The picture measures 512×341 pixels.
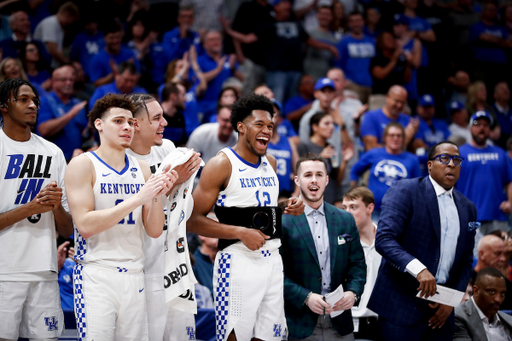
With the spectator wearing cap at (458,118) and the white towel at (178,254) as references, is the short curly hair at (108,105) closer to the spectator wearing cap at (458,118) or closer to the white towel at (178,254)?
the white towel at (178,254)

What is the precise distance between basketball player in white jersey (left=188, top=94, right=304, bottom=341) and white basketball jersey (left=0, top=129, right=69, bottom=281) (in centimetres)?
110

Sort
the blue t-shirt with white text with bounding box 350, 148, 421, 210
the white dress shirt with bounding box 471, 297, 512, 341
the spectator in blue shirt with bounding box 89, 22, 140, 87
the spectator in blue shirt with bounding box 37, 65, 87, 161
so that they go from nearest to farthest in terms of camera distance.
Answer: the white dress shirt with bounding box 471, 297, 512, 341 → the blue t-shirt with white text with bounding box 350, 148, 421, 210 → the spectator in blue shirt with bounding box 37, 65, 87, 161 → the spectator in blue shirt with bounding box 89, 22, 140, 87

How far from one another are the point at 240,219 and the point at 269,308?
0.71 meters

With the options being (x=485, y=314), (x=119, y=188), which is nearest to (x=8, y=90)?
(x=119, y=188)

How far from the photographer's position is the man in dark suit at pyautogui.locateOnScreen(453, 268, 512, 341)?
212 inches

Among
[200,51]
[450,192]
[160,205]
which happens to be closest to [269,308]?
[160,205]

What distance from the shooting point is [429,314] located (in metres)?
4.87

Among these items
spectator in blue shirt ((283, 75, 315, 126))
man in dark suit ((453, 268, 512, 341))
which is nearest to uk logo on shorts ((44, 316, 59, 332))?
man in dark suit ((453, 268, 512, 341))

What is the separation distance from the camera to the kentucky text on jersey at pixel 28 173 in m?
4.25

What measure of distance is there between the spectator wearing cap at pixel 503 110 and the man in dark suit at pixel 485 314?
6301 mm

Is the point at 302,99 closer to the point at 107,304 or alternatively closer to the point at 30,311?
the point at 30,311

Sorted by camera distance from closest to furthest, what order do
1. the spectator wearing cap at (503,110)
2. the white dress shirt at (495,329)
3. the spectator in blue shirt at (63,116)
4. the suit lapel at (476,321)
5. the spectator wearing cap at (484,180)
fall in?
the suit lapel at (476,321) → the white dress shirt at (495,329) → the spectator in blue shirt at (63,116) → the spectator wearing cap at (484,180) → the spectator wearing cap at (503,110)

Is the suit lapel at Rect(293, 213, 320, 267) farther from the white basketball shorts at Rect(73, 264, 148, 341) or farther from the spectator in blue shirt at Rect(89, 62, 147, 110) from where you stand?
the spectator in blue shirt at Rect(89, 62, 147, 110)

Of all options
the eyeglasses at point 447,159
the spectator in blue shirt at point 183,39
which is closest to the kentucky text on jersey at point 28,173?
the eyeglasses at point 447,159
